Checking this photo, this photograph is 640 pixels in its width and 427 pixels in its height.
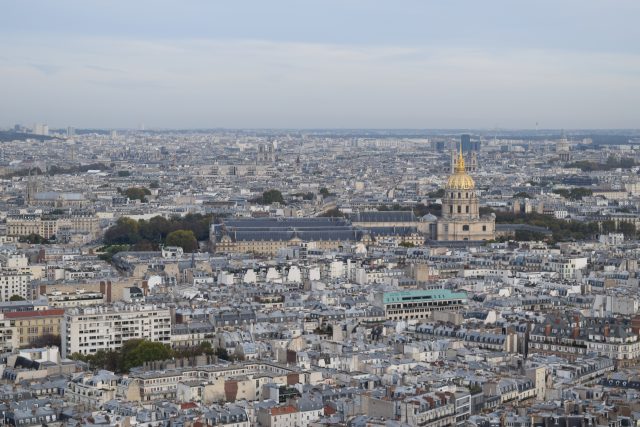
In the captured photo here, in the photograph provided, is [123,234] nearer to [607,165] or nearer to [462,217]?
[462,217]

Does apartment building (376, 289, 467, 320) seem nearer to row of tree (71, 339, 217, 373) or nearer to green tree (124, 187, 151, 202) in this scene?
row of tree (71, 339, 217, 373)

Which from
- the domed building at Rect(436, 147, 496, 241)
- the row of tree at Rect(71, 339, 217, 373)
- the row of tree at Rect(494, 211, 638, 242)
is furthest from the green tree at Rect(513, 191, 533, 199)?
the row of tree at Rect(71, 339, 217, 373)

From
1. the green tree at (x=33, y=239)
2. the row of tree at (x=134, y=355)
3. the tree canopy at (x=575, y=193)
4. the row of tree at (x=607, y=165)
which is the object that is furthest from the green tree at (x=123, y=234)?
the row of tree at (x=607, y=165)

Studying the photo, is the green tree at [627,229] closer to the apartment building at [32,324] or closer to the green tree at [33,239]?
the green tree at [33,239]

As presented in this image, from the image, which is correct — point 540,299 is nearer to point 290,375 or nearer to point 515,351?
point 515,351

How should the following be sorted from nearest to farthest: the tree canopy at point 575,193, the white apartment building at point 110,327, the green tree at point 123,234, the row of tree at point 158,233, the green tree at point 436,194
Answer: the white apartment building at point 110,327, the row of tree at point 158,233, the green tree at point 123,234, the green tree at point 436,194, the tree canopy at point 575,193

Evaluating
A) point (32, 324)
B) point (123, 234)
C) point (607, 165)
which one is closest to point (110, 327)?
point (32, 324)
